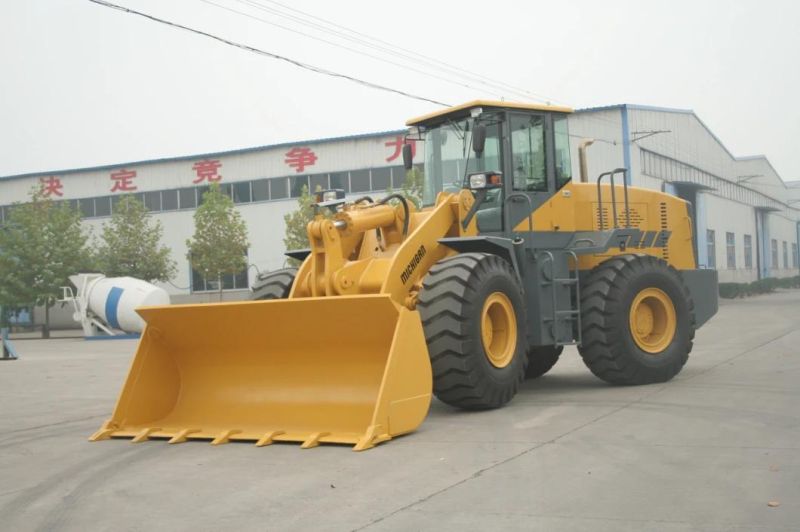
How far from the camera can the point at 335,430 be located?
808 cm

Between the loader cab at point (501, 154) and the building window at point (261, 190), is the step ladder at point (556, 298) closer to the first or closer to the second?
the loader cab at point (501, 154)

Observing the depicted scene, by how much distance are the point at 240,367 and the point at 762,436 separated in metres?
4.79

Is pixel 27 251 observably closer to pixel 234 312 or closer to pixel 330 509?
pixel 234 312

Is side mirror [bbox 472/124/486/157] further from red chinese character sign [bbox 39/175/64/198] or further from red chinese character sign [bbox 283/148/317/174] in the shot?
red chinese character sign [bbox 39/175/64/198]

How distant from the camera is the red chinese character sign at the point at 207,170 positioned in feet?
151

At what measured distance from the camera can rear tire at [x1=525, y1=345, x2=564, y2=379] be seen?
12.4m

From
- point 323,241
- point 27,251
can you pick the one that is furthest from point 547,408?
point 27,251

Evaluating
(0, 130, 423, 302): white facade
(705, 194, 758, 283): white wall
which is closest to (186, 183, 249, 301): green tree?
(0, 130, 423, 302): white facade

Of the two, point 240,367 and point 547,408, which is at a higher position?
point 240,367

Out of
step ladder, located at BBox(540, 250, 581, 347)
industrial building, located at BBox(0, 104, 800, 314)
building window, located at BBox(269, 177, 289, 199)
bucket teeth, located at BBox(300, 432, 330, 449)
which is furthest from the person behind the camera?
building window, located at BBox(269, 177, 289, 199)

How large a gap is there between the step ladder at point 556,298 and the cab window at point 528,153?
0.85 metres

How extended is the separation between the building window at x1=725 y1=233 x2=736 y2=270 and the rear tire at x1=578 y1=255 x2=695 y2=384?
1897 inches

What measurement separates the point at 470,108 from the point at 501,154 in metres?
0.64

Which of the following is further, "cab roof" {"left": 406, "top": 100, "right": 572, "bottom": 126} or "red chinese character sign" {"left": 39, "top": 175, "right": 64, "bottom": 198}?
"red chinese character sign" {"left": 39, "top": 175, "right": 64, "bottom": 198}
